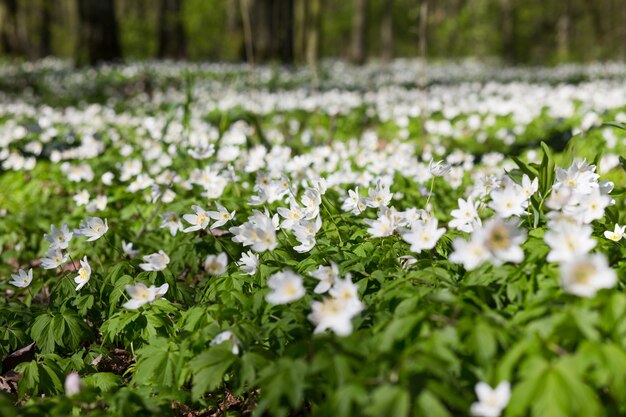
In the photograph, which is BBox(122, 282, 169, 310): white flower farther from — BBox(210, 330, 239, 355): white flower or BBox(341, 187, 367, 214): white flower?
BBox(341, 187, 367, 214): white flower

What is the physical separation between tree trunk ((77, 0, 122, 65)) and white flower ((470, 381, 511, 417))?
47.9 feet

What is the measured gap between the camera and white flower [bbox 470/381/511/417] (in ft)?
4.67

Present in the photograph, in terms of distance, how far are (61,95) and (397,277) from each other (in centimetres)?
1005

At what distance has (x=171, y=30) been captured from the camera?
21.4 m

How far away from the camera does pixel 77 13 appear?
1411 centimetres

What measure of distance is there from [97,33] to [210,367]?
14.8m

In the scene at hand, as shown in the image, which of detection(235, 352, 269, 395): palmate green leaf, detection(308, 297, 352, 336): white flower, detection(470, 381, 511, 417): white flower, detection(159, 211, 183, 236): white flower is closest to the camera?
detection(470, 381, 511, 417): white flower

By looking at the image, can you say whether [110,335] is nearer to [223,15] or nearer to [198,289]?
[198,289]

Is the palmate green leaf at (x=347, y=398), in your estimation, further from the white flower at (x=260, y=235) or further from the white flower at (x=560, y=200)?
the white flower at (x=560, y=200)

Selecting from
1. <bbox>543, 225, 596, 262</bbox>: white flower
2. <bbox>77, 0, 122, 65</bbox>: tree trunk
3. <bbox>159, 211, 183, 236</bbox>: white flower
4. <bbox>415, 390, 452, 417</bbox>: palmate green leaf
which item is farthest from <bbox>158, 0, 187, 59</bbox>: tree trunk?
<bbox>415, 390, 452, 417</bbox>: palmate green leaf

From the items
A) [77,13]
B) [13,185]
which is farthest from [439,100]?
[77,13]

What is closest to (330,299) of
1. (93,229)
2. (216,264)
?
(216,264)

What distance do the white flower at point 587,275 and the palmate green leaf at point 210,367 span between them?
3.36 ft

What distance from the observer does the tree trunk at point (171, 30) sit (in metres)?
20.6
